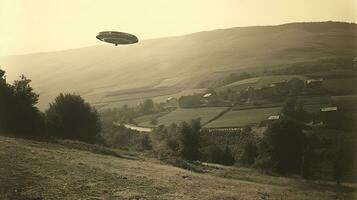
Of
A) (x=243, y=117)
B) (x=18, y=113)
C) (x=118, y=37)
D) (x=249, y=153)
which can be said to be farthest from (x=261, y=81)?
(x=18, y=113)

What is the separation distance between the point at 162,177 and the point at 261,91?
216ft

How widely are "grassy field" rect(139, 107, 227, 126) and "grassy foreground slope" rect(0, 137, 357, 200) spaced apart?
42388mm

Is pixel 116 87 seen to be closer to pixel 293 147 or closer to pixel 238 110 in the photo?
pixel 238 110

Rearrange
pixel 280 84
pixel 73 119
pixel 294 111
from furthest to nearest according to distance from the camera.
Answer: pixel 280 84 → pixel 294 111 → pixel 73 119

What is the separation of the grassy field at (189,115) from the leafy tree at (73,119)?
71.3ft

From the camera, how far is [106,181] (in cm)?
3222

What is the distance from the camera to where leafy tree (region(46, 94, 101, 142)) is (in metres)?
69.1

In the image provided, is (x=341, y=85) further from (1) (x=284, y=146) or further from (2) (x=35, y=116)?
(2) (x=35, y=116)

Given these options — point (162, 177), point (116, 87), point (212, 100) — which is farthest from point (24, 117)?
point (116, 87)

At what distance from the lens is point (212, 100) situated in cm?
10281

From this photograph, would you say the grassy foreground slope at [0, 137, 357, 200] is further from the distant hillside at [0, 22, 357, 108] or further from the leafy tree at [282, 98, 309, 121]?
the distant hillside at [0, 22, 357, 108]

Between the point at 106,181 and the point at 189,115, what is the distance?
62.4 m

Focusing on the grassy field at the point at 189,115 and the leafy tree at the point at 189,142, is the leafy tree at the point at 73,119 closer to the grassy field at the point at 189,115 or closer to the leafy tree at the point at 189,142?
the leafy tree at the point at 189,142

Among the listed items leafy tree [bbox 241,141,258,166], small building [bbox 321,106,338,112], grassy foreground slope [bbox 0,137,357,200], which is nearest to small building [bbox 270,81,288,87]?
small building [bbox 321,106,338,112]
